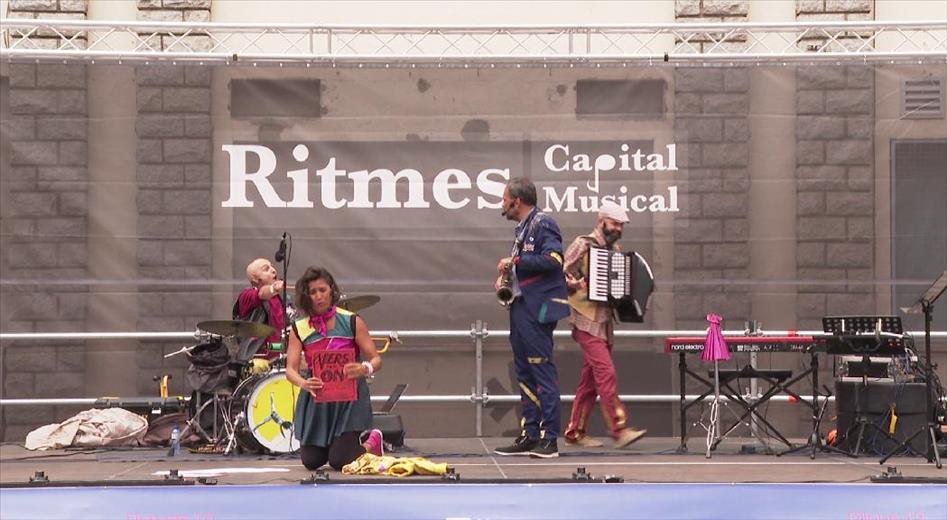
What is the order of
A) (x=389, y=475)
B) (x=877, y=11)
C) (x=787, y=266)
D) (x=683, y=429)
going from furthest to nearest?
(x=877, y=11) → (x=787, y=266) → (x=683, y=429) → (x=389, y=475)

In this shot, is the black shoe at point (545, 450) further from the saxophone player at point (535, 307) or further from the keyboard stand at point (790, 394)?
the keyboard stand at point (790, 394)

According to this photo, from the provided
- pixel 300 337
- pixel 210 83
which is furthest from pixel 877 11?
pixel 300 337

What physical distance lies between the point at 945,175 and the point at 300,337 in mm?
5490

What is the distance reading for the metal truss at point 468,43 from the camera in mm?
11727

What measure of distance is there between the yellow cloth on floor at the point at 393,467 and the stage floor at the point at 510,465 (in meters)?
0.14

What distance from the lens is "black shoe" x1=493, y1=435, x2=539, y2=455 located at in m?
10.9

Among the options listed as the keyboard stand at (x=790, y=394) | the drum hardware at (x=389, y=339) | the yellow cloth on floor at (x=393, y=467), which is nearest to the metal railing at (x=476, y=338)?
the drum hardware at (x=389, y=339)

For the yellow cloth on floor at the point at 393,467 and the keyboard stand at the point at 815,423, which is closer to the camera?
the yellow cloth on floor at the point at 393,467

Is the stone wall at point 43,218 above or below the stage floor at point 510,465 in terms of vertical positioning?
above

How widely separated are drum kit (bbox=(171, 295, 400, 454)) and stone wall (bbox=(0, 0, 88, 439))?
1.12 meters

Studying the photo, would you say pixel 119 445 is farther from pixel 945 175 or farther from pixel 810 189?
pixel 945 175

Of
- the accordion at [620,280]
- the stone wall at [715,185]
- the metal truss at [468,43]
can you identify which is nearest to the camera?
the accordion at [620,280]

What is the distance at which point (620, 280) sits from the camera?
36.5ft

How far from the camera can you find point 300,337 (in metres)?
9.72
